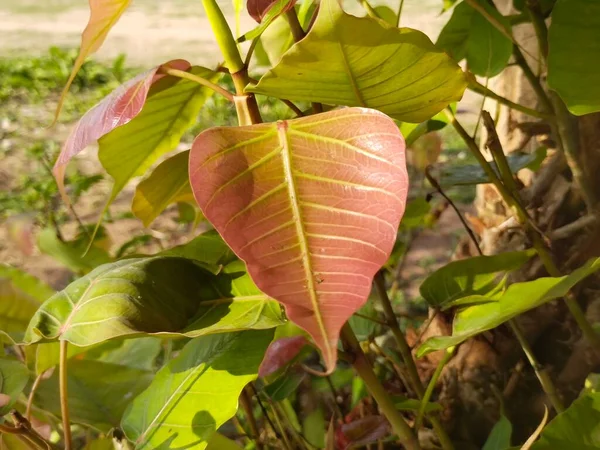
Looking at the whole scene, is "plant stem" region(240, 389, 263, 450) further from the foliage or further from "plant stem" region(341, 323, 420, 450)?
"plant stem" region(341, 323, 420, 450)

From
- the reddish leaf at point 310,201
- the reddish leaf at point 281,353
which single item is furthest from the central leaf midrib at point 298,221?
the reddish leaf at point 281,353

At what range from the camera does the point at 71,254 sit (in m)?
0.73

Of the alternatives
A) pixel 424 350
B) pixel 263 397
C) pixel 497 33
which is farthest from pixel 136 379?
pixel 497 33

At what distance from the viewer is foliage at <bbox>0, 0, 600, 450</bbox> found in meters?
0.35

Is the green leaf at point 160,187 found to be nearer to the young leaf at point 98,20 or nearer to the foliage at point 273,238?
the foliage at point 273,238

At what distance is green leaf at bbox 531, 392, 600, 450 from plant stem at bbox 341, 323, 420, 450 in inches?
4.6

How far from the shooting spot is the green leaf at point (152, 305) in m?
0.40

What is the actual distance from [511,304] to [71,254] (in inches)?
21.0

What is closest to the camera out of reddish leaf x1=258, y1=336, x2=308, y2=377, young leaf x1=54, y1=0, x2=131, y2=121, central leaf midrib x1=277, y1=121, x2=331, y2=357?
central leaf midrib x1=277, y1=121, x2=331, y2=357

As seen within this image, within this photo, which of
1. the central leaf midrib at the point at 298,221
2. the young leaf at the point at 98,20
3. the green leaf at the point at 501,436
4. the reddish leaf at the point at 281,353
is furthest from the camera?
the green leaf at the point at 501,436

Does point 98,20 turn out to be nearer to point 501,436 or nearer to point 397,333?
point 397,333

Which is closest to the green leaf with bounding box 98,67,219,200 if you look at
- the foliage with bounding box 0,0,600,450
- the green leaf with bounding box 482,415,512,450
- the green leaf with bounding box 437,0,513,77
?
the foliage with bounding box 0,0,600,450

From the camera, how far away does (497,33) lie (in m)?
0.68

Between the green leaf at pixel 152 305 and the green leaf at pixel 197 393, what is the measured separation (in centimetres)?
6
